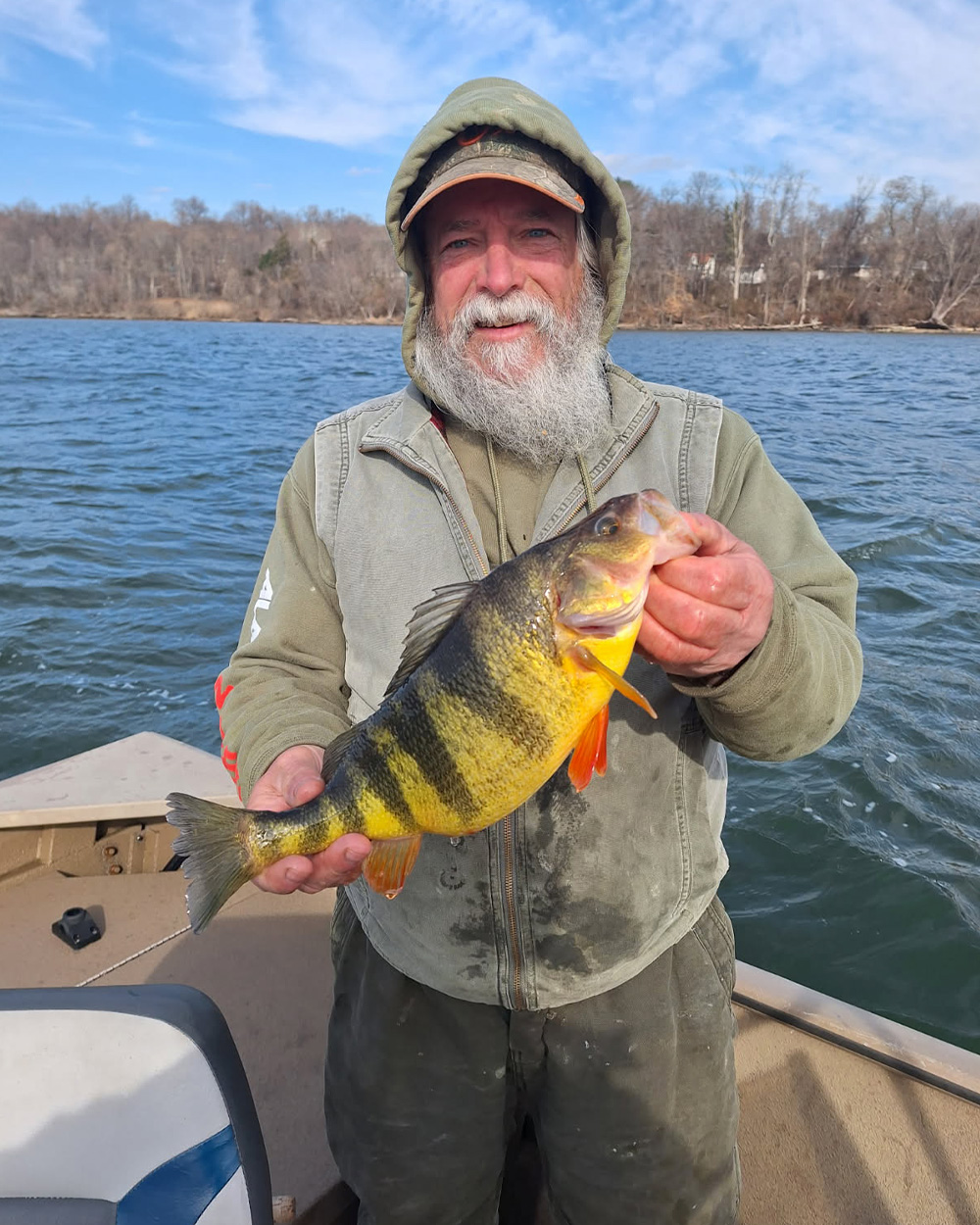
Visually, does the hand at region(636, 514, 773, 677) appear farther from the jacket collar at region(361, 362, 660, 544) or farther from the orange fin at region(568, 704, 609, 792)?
the jacket collar at region(361, 362, 660, 544)

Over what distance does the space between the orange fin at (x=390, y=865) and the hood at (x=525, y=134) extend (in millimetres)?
1568

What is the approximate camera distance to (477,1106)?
99.0 inches

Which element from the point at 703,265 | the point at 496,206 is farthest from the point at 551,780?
the point at 703,265

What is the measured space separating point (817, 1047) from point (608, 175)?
3.34 meters

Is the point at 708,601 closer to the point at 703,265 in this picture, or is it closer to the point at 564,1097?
the point at 564,1097

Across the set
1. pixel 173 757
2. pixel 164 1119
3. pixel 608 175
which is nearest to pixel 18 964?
pixel 173 757

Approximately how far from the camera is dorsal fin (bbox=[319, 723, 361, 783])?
215 cm

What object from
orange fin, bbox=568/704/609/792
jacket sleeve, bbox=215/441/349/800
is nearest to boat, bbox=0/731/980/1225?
jacket sleeve, bbox=215/441/349/800

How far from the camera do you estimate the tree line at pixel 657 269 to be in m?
68.9

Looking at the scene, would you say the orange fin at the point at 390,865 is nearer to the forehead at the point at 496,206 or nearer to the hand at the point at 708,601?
the hand at the point at 708,601

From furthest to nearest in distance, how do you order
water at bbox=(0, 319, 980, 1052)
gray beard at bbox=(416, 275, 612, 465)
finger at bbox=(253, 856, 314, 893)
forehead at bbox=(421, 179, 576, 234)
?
water at bbox=(0, 319, 980, 1052), forehead at bbox=(421, 179, 576, 234), gray beard at bbox=(416, 275, 612, 465), finger at bbox=(253, 856, 314, 893)

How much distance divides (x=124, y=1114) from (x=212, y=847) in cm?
66

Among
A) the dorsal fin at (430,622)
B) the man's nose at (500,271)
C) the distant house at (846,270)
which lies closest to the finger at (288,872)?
the dorsal fin at (430,622)

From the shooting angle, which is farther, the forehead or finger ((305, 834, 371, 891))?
the forehead
